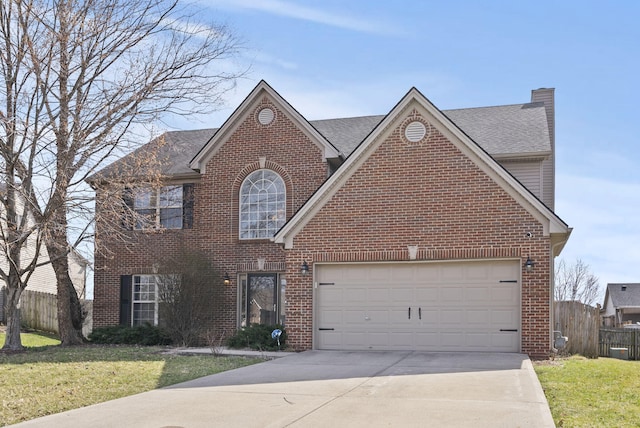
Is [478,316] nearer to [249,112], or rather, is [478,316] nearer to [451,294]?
[451,294]

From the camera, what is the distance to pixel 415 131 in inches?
658

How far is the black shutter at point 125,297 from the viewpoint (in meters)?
22.1

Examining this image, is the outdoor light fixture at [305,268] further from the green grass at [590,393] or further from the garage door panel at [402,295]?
the green grass at [590,393]

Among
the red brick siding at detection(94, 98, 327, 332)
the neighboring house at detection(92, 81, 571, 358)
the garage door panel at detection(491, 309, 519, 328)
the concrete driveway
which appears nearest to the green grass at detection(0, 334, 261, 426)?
the concrete driveway

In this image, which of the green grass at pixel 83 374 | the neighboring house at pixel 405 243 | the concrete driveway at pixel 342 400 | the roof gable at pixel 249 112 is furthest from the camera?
the roof gable at pixel 249 112

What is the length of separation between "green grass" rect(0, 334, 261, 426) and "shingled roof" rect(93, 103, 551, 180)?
5.53m

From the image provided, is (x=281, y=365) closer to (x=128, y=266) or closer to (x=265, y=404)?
(x=265, y=404)

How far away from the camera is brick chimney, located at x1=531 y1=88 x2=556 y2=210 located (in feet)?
73.4

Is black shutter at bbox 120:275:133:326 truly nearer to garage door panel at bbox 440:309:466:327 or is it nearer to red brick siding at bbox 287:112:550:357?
red brick siding at bbox 287:112:550:357

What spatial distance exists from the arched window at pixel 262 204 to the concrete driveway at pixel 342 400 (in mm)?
7516

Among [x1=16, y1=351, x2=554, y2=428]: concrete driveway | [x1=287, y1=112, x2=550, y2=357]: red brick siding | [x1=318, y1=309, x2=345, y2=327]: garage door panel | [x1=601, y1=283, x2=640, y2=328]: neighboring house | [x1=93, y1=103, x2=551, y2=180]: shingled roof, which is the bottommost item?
[x1=601, y1=283, x2=640, y2=328]: neighboring house

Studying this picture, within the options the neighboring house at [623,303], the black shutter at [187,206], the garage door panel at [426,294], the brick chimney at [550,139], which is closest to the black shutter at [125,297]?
the black shutter at [187,206]

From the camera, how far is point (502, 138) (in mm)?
20656

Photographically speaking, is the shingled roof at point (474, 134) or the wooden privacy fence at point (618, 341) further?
the wooden privacy fence at point (618, 341)
